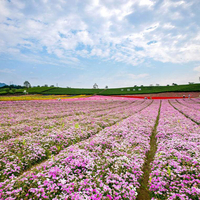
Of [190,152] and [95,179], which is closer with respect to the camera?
[95,179]

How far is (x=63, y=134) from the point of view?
33.4 feet

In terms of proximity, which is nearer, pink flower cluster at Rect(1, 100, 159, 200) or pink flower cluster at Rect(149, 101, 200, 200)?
pink flower cluster at Rect(1, 100, 159, 200)

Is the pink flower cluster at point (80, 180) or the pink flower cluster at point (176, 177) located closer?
the pink flower cluster at point (80, 180)

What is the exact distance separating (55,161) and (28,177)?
1.34m

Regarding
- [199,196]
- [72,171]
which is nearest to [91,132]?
[72,171]

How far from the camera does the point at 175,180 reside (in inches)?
188

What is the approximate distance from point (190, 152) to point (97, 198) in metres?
5.86

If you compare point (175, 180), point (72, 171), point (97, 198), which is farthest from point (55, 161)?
point (175, 180)

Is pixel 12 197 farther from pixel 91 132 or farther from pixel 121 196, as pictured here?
pixel 91 132

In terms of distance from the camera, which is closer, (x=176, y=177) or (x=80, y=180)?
(x=80, y=180)

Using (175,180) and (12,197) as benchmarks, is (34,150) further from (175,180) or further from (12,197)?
(175,180)

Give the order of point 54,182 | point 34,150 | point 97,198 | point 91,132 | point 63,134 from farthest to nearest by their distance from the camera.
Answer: point 91,132, point 63,134, point 34,150, point 54,182, point 97,198

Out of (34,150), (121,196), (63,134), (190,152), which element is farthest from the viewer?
(63,134)

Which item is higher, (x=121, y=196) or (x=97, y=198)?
(x=97, y=198)
